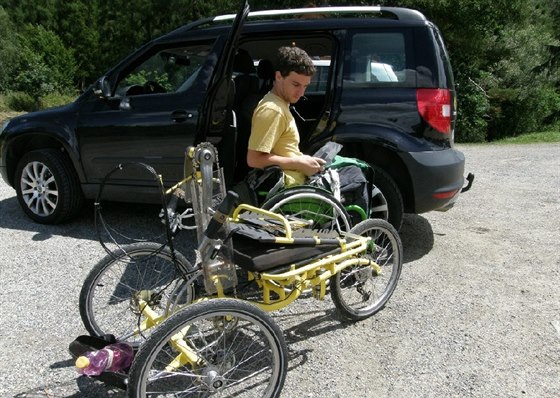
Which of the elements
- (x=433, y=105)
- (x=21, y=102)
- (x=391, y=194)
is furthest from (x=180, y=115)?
(x=21, y=102)

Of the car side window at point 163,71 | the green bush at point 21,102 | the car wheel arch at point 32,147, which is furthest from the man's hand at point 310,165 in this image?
the green bush at point 21,102

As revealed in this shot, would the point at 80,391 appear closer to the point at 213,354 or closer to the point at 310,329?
the point at 213,354

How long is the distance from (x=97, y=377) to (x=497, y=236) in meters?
4.14

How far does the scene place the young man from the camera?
133 inches

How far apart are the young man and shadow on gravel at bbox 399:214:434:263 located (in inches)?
63.4

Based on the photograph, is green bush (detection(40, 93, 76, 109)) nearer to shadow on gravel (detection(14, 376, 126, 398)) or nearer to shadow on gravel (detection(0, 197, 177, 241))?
shadow on gravel (detection(0, 197, 177, 241))

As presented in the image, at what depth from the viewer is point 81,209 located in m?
5.39

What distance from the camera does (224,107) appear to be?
3.46m

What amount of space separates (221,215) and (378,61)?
8.21 feet

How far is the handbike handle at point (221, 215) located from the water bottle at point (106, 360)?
674 mm

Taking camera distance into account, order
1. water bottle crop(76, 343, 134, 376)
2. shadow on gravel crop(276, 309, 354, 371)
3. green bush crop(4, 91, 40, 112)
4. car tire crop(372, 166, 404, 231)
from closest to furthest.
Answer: water bottle crop(76, 343, 134, 376)
shadow on gravel crop(276, 309, 354, 371)
car tire crop(372, 166, 404, 231)
green bush crop(4, 91, 40, 112)

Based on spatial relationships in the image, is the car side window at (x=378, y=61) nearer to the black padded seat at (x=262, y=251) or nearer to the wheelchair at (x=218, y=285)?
the wheelchair at (x=218, y=285)

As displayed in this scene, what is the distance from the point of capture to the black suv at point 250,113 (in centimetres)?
431

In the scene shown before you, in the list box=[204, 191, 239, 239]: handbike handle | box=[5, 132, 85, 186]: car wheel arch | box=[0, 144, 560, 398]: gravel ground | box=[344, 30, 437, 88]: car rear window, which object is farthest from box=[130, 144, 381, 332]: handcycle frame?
box=[5, 132, 85, 186]: car wheel arch
